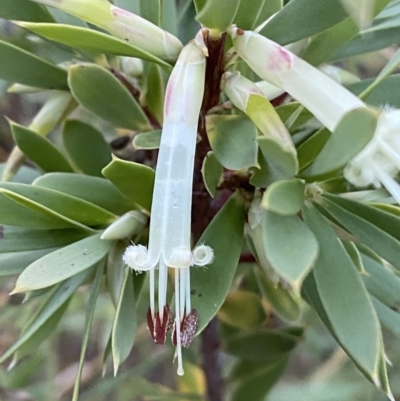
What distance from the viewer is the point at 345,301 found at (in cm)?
28

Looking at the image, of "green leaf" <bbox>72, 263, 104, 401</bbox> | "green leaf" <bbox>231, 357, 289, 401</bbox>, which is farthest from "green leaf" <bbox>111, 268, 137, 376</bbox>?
"green leaf" <bbox>231, 357, 289, 401</bbox>

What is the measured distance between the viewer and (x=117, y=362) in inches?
11.6

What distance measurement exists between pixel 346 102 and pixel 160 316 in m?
0.15

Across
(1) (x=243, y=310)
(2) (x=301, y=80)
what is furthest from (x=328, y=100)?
(1) (x=243, y=310)

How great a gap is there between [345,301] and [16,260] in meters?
0.22

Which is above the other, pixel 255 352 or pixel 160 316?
pixel 160 316

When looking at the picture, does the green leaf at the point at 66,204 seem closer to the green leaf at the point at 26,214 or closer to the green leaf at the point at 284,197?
the green leaf at the point at 26,214

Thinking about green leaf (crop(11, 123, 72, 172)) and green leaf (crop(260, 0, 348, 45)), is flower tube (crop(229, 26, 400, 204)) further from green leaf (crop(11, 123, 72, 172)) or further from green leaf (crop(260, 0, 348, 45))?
green leaf (crop(11, 123, 72, 172))

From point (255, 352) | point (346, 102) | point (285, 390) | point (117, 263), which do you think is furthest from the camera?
point (285, 390)

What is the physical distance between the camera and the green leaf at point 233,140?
284mm

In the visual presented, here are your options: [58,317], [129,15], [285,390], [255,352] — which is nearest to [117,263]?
[58,317]

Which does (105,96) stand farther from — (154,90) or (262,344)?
(262,344)

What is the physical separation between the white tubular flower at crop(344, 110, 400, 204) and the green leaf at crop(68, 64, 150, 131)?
0.19 metres

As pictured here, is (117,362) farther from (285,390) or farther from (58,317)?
(285,390)
